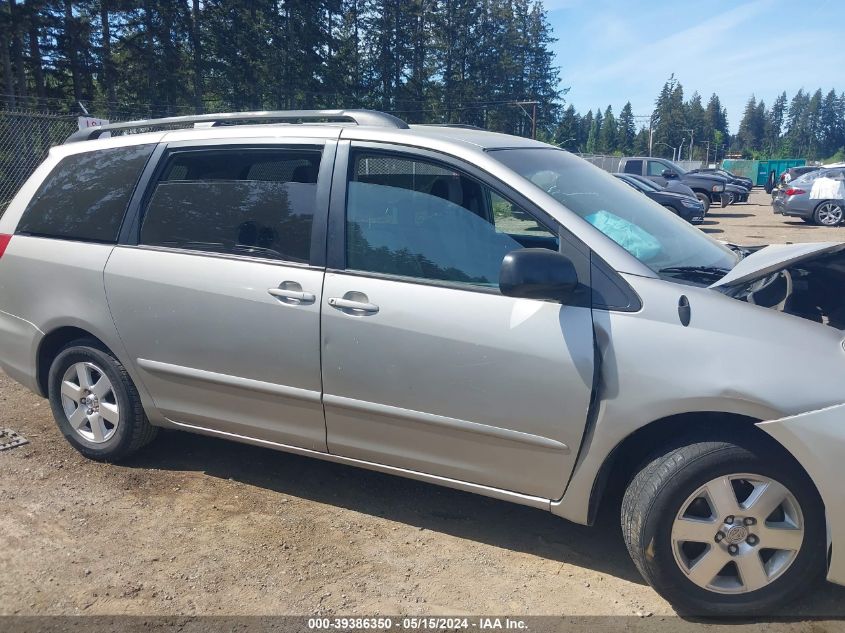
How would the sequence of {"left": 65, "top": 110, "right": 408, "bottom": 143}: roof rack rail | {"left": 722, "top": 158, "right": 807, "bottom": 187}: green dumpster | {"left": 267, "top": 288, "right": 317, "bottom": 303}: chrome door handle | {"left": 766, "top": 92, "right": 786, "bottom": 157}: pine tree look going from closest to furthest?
1. {"left": 267, "top": 288, "right": 317, "bottom": 303}: chrome door handle
2. {"left": 65, "top": 110, "right": 408, "bottom": 143}: roof rack rail
3. {"left": 722, "top": 158, "right": 807, "bottom": 187}: green dumpster
4. {"left": 766, "top": 92, "right": 786, "bottom": 157}: pine tree

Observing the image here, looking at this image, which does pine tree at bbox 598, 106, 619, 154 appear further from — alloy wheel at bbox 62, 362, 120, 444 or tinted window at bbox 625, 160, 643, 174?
alloy wheel at bbox 62, 362, 120, 444

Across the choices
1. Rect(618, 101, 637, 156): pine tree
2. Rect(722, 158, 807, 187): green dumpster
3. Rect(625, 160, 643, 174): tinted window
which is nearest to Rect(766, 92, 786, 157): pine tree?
Rect(618, 101, 637, 156): pine tree

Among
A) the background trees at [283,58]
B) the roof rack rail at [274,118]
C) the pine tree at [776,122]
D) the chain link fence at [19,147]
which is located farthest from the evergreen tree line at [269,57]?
the pine tree at [776,122]

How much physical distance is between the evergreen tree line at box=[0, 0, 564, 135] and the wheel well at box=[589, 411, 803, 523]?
819 inches

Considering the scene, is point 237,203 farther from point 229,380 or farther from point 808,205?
point 808,205

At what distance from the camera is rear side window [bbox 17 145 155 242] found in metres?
3.84

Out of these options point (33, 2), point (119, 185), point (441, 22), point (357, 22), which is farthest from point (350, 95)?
point (119, 185)

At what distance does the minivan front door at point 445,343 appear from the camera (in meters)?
2.77

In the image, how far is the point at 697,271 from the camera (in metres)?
3.03

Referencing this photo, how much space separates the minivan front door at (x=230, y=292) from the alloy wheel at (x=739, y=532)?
165cm

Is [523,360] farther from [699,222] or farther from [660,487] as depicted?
[699,222]

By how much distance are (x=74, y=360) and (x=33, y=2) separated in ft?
84.9

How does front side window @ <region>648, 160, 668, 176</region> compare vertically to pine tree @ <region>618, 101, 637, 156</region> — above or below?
below

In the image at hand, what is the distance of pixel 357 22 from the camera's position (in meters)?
44.2
